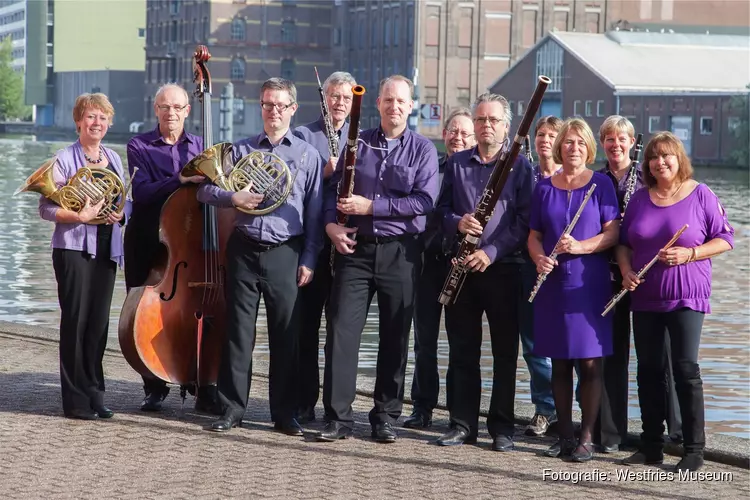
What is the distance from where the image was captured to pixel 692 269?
721 centimetres

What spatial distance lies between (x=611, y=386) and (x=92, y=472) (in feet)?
9.39

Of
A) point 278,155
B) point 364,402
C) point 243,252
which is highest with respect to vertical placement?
point 278,155

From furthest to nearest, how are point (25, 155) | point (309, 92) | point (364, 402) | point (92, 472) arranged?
1. point (309, 92)
2. point (25, 155)
3. point (364, 402)
4. point (92, 472)

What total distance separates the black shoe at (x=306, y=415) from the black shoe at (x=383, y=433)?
1.97ft

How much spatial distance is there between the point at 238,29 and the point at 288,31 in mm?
3512

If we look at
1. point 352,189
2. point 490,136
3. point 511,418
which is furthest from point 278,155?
point 511,418

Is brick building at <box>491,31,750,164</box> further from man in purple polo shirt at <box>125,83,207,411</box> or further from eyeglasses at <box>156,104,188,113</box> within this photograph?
eyeglasses at <box>156,104,188,113</box>

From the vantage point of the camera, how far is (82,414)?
8.02m

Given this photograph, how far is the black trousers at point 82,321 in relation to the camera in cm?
805

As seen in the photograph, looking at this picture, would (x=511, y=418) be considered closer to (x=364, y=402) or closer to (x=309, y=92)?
(x=364, y=402)

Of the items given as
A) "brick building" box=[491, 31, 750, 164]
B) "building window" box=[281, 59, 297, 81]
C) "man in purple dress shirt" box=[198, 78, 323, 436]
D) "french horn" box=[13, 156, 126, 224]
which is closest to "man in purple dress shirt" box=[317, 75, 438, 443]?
"man in purple dress shirt" box=[198, 78, 323, 436]

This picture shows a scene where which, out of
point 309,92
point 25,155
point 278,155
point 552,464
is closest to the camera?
point 552,464

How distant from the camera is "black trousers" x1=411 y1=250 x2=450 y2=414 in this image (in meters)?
8.26

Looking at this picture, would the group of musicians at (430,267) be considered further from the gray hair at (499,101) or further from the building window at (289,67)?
the building window at (289,67)
